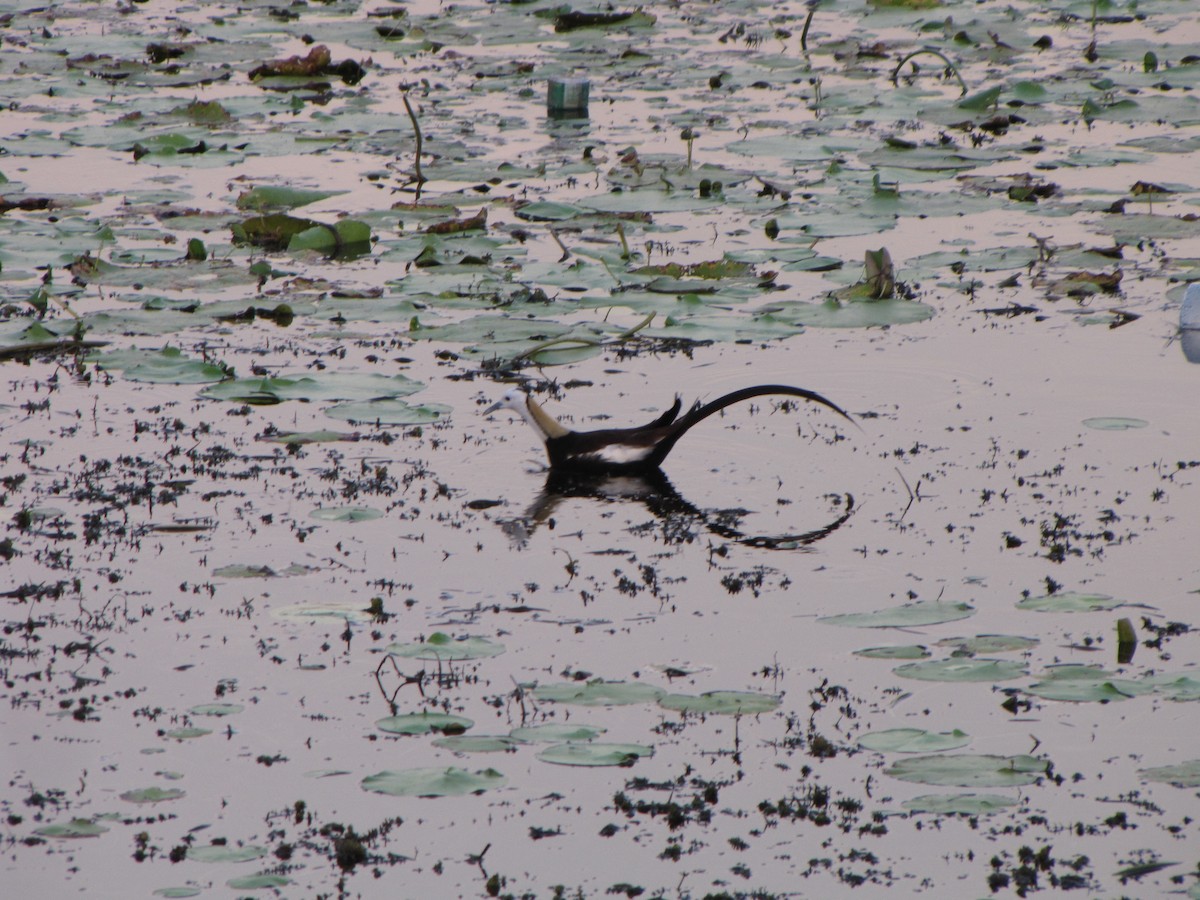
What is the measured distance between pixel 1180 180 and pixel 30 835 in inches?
327

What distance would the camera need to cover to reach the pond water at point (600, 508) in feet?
13.4

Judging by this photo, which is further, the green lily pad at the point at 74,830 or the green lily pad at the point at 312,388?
the green lily pad at the point at 312,388

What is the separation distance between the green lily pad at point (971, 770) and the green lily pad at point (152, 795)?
1.72m

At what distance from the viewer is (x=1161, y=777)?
424cm

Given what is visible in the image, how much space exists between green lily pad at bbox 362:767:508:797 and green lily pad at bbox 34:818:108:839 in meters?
0.62

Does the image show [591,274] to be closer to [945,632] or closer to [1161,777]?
[945,632]

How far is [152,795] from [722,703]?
1472 mm

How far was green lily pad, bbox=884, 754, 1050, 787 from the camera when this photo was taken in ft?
13.7

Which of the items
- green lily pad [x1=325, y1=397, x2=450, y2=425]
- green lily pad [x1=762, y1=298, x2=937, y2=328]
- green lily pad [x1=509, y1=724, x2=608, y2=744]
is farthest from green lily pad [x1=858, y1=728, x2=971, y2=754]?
green lily pad [x1=762, y1=298, x2=937, y2=328]

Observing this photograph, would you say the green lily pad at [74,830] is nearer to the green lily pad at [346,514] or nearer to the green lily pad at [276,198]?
the green lily pad at [346,514]

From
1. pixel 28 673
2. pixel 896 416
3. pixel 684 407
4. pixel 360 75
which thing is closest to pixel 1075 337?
pixel 896 416

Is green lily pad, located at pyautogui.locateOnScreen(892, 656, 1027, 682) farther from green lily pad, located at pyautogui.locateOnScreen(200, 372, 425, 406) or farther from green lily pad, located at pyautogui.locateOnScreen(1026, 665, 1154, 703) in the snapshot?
green lily pad, located at pyautogui.locateOnScreen(200, 372, 425, 406)

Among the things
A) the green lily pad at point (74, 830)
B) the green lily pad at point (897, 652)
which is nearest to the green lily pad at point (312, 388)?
the green lily pad at point (897, 652)

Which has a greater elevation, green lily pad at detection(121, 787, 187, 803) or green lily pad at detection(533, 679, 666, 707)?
green lily pad at detection(533, 679, 666, 707)
